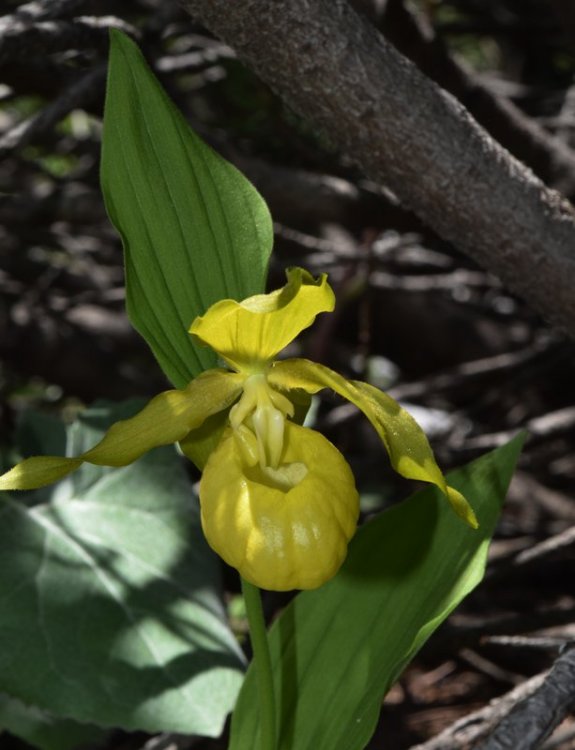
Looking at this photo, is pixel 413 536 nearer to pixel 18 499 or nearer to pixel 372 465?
pixel 18 499

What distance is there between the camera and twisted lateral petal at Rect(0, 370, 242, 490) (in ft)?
2.88

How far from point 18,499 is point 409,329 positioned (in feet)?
4.04

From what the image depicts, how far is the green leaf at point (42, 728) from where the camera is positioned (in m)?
1.18

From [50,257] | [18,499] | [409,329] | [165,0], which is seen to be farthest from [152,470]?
[50,257]

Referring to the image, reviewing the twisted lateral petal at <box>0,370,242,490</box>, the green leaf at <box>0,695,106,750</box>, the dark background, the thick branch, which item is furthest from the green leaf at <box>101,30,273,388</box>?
the green leaf at <box>0,695,106,750</box>

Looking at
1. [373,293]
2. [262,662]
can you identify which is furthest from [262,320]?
[373,293]

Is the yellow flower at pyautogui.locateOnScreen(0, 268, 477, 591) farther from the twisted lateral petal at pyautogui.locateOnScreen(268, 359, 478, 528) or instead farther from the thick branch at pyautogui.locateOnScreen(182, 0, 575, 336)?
the thick branch at pyautogui.locateOnScreen(182, 0, 575, 336)

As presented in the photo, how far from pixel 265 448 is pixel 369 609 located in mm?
219

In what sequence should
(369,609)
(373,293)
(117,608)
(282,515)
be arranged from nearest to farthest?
(282,515)
(369,609)
(117,608)
(373,293)

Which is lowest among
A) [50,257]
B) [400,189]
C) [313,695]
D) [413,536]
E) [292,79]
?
[50,257]

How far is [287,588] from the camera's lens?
0.86 m

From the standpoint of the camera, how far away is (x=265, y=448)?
97 centimetres

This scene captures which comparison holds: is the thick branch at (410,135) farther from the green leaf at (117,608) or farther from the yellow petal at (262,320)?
the green leaf at (117,608)

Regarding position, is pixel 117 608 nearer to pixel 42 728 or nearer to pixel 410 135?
pixel 42 728
